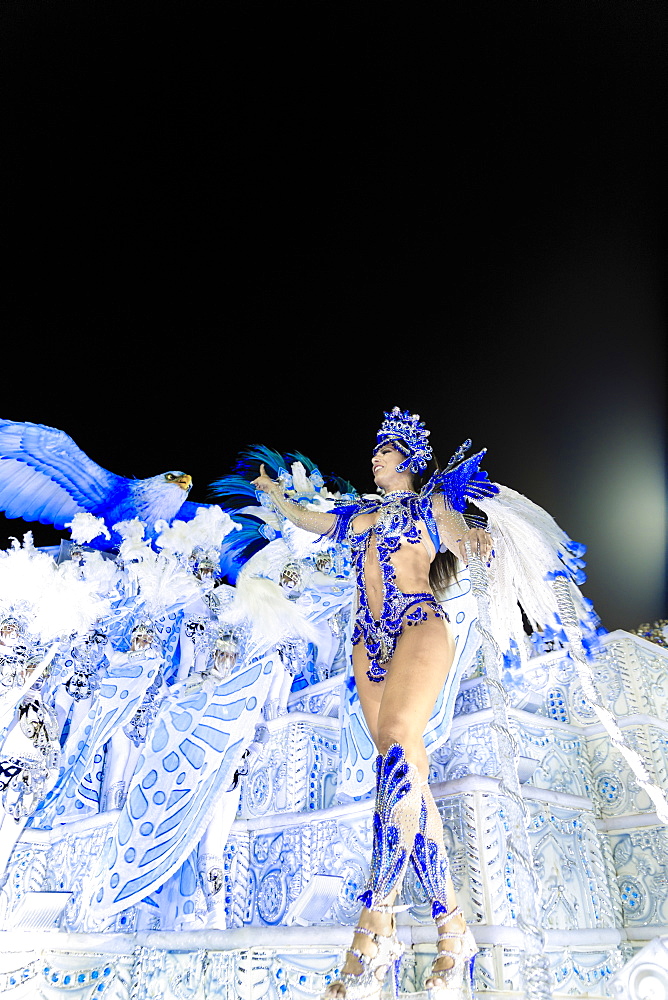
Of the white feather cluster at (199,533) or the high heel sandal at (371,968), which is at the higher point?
the white feather cluster at (199,533)

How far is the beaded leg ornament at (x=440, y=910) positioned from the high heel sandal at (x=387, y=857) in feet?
0.19

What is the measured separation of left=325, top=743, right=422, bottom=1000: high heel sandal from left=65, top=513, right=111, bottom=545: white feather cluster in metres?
2.69

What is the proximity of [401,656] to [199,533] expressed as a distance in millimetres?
2016

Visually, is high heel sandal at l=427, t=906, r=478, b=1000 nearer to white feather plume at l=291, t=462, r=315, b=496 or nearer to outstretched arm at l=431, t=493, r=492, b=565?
outstretched arm at l=431, t=493, r=492, b=565

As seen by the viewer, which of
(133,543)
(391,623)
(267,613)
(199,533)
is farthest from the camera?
(133,543)

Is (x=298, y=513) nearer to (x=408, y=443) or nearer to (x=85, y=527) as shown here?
(x=408, y=443)

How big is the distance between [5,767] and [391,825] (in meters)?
2.57

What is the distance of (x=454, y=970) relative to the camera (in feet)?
6.05

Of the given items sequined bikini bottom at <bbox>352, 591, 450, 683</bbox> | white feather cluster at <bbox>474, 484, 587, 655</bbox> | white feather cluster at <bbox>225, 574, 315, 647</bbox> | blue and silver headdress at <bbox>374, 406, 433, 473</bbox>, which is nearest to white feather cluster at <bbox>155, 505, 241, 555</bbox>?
white feather cluster at <bbox>225, 574, 315, 647</bbox>

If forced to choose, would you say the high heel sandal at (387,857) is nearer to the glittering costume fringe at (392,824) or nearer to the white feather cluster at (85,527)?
the glittering costume fringe at (392,824)

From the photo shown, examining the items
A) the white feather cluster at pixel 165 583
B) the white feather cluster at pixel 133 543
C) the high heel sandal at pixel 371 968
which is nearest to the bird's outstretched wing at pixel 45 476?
the white feather cluster at pixel 133 543

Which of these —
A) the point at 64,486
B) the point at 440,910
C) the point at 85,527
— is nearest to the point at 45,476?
the point at 64,486

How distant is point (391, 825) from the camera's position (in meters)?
1.92

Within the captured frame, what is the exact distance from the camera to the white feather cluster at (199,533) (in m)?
3.89
